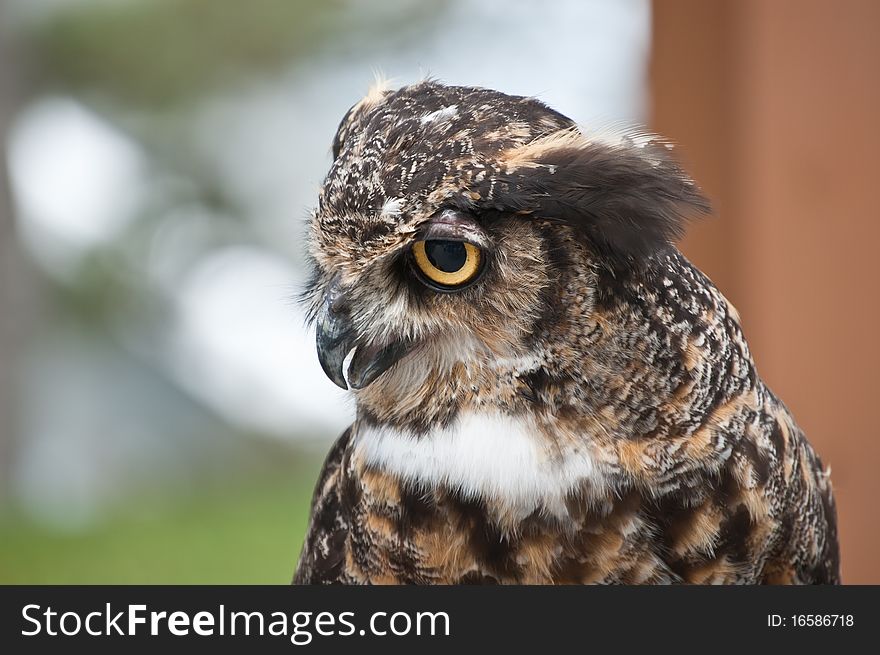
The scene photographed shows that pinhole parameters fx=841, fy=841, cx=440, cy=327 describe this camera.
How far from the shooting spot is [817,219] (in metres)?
1.29

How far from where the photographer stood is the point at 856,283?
50.2 inches

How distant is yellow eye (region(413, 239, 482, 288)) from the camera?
0.78 m

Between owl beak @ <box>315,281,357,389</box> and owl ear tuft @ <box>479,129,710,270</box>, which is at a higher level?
owl ear tuft @ <box>479,129,710,270</box>

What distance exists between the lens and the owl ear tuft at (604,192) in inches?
30.8

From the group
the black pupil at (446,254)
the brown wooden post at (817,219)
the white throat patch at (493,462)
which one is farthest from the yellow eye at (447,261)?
the brown wooden post at (817,219)

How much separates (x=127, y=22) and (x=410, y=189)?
8.34ft

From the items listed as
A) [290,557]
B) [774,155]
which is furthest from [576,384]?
[290,557]

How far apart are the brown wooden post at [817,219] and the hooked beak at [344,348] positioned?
0.65 metres

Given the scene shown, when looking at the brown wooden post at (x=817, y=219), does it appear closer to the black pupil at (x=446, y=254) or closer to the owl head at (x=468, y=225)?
the owl head at (x=468, y=225)

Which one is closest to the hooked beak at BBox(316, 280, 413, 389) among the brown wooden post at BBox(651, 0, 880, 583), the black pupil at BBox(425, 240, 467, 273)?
the black pupil at BBox(425, 240, 467, 273)

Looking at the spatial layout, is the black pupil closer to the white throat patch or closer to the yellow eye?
the yellow eye

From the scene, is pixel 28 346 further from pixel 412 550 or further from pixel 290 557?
pixel 412 550

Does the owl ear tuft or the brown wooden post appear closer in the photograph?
the owl ear tuft

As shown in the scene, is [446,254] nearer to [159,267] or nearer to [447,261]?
[447,261]
